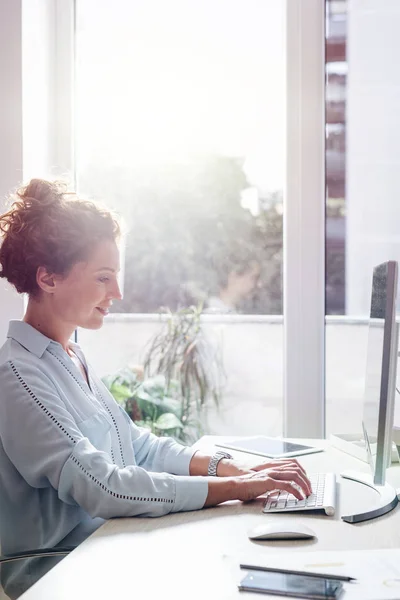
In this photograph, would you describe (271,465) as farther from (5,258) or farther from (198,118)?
(198,118)

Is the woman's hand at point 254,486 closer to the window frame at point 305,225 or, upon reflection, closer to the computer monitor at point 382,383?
the computer monitor at point 382,383

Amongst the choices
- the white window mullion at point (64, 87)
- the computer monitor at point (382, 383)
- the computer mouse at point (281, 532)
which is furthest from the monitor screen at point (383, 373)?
the white window mullion at point (64, 87)

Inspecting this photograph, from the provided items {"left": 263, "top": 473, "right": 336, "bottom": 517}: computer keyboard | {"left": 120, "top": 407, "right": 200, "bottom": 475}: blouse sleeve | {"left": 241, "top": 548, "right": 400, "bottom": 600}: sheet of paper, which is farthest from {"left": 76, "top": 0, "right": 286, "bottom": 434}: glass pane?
{"left": 241, "top": 548, "right": 400, "bottom": 600}: sheet of paper

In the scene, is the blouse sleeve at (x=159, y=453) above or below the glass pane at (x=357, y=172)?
below

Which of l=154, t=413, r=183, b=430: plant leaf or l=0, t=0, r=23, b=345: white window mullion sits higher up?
l=0, t=0, r=23, b=345: white window mullion

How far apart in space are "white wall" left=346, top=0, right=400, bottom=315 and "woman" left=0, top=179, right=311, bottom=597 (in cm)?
114

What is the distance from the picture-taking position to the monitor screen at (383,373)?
4.37 ft

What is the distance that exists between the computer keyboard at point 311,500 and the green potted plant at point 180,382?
119cm

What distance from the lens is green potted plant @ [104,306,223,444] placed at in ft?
9.11

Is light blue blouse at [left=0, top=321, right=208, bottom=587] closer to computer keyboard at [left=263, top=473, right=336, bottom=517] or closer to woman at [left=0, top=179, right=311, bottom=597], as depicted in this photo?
woman at [left=0, top=179, right=311, bottom=597]

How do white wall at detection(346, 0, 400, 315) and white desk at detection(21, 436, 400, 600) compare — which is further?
white wall at detection(346, 0, 400, 315)

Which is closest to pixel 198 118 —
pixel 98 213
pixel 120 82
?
pixel 120 82

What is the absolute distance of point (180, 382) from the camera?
2785 mm

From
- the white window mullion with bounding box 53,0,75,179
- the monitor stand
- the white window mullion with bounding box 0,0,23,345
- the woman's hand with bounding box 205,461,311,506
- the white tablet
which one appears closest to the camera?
the monitor stand
